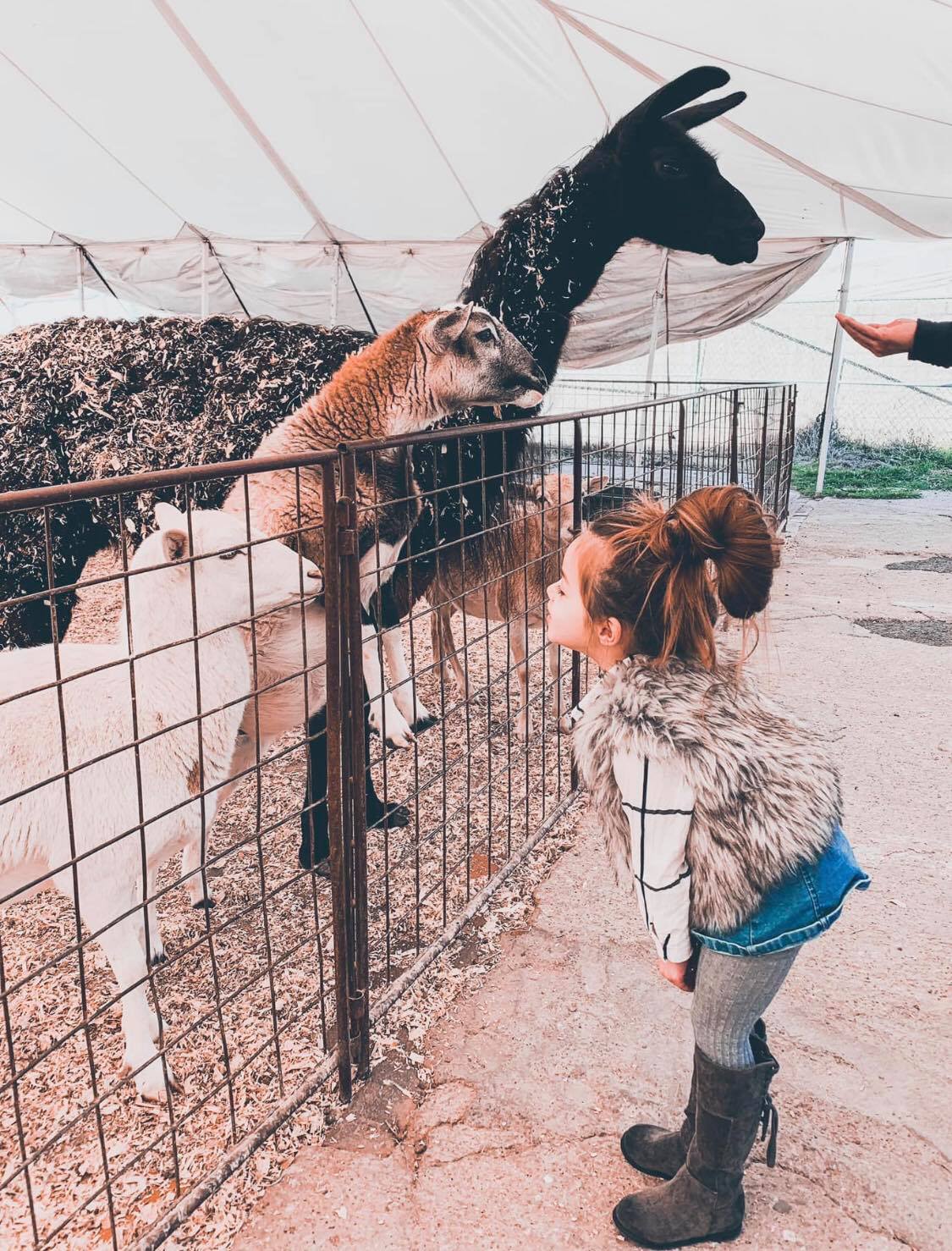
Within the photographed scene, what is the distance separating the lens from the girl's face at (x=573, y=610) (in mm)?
1929

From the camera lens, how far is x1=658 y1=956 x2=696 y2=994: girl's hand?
1.86m

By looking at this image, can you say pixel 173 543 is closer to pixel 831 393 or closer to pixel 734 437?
pixel 734 437

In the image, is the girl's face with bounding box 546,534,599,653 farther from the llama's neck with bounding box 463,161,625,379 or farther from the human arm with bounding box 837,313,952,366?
the llama's neck with bounding box 463,161,625,379

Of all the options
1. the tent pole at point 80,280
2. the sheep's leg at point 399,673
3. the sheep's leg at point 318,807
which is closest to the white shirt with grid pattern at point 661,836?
the sheep's leg at point 318,807

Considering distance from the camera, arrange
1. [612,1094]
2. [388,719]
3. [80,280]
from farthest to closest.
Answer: [80,280], [388,719], [612,1094]

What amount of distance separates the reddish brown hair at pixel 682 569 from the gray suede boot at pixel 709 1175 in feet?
2.64

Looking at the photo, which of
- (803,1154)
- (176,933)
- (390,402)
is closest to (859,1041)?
(803,1154)

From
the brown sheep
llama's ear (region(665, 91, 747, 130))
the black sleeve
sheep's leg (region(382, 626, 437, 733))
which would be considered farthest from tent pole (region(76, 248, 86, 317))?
the black sleeve

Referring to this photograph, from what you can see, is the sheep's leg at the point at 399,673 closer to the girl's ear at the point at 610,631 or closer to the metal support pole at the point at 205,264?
the girl's ear at the point at 610,631

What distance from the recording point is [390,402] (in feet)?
13.4

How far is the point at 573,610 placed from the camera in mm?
1942

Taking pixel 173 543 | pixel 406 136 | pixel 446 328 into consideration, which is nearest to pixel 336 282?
pixel 406 136

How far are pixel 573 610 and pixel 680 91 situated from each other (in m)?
4.39

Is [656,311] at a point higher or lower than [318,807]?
higher
